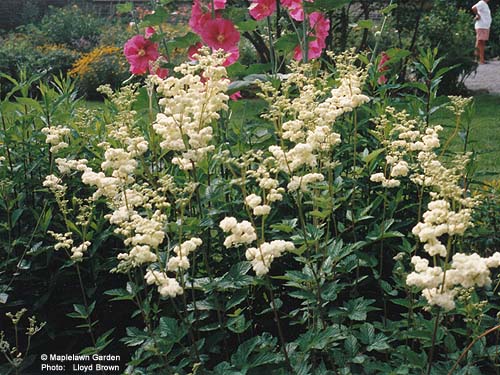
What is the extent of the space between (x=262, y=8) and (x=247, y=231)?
143 centimetres

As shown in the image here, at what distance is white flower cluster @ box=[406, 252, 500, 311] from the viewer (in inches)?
57.0

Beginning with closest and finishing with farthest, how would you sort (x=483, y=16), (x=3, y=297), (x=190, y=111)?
1. (x=190, y=111)
2. (x=3, y=297)
3. (x=483, y=16)

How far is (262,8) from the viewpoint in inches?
113

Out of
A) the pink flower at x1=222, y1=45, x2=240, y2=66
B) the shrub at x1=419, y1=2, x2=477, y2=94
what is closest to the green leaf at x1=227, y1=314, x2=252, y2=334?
the pink flower at x1=222, y1=45, x2=240, y2=66

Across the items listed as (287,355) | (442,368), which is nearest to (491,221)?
(442,368)

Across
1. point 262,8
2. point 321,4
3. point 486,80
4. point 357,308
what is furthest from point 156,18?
point 486,80

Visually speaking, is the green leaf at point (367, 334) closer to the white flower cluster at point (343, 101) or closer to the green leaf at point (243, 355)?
the green leaf at point (243, 355)

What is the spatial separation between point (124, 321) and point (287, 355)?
89cm

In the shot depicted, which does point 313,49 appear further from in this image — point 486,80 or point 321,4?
point 486,80

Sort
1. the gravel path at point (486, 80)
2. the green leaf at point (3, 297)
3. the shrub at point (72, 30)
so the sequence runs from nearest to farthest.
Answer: the green leaf at point (3, 297) < the gravel path at point (486, 80) < the shrub at point (72, 30)

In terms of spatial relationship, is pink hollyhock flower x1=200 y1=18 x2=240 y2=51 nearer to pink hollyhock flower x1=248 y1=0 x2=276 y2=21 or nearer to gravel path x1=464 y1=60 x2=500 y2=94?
pink hollyhock flower x1=248 y1=0 x2=276 y2=21

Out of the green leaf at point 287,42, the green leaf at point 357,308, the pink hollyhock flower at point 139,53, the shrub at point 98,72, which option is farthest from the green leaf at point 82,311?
the shrub at point 98,72

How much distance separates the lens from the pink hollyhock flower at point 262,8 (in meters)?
2.83

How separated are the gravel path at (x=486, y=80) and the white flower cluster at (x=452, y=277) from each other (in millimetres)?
9248
